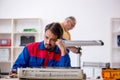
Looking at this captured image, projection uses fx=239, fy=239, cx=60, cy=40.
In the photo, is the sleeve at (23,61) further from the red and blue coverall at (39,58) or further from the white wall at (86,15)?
the white wall at (86,15)

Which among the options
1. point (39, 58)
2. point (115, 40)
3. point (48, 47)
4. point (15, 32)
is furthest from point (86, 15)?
point (39, 58)

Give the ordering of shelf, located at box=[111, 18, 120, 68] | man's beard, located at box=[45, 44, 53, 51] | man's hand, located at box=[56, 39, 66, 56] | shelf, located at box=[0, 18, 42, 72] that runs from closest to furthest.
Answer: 1. man's hand, located at box=[56, 39, 66, 56]
2. man's beard, located at box=[45, 44, 53, 51]
3. shelf, located at box=[111, 18, 120, 68]
4. shelf, located at box=[0, 18, 42, 72]

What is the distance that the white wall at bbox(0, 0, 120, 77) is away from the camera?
16.4ft

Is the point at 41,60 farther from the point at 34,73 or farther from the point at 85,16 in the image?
the point at 85,16

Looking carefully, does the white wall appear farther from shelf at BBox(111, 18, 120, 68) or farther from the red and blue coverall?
the red and blue coverall

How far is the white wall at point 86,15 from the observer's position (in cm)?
498

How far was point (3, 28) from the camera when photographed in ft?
17.2

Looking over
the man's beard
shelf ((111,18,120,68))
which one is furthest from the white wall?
the man's beard

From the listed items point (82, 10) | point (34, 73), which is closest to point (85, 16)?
point (82, 10)

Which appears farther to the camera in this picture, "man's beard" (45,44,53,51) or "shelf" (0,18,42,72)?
"shelf" (0,18,42,72)

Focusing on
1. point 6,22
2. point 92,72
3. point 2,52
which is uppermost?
point 6,22

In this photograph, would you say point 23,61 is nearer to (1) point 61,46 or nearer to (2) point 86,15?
(1) point 61,46

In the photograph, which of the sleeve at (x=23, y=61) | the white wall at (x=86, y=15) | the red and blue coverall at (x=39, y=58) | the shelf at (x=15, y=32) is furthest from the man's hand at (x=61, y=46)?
the shelf at (x=15, y=32)

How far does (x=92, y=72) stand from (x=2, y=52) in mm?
1947
